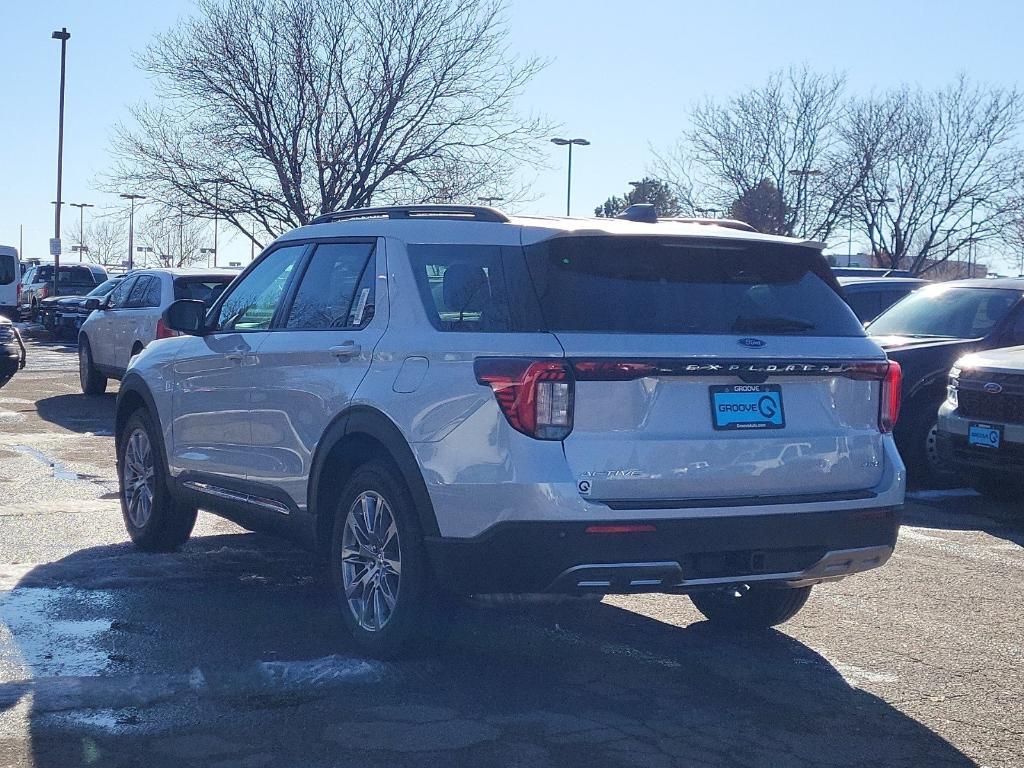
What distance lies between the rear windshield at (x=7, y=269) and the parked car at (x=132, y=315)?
2375 centimetres

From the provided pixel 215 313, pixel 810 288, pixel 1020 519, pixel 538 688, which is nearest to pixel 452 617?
pixel 538 688

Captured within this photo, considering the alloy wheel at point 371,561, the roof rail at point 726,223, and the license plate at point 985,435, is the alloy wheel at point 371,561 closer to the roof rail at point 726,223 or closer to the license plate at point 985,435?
the roof rail at point 726,223

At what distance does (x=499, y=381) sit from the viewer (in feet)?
15.1

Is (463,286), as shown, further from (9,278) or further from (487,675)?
(9,278)

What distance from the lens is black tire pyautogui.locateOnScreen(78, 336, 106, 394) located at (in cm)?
1755

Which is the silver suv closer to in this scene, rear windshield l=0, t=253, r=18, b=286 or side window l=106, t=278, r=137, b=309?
side window l=106, t=278, r=137, b=309

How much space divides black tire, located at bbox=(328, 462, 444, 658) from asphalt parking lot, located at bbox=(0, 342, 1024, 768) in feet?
0.42

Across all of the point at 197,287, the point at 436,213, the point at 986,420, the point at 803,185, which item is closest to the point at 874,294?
the point at 986,420

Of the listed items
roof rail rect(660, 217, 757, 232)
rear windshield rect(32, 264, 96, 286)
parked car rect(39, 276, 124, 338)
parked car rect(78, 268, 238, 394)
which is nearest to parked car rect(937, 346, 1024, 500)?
roof rail rect(660, 217, 757, 232)

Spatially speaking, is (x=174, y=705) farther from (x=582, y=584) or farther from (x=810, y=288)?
(x=810, y=288)

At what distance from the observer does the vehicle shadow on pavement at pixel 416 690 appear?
167 inches

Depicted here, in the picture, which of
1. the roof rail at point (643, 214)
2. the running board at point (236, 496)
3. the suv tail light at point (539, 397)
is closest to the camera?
the suv tail light at point (539, 397)

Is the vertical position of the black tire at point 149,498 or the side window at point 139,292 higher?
the side window at point 139,292

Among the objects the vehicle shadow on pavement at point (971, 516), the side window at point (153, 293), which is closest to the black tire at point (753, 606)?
the vehicle shadow on pavement at point (971, 516)
